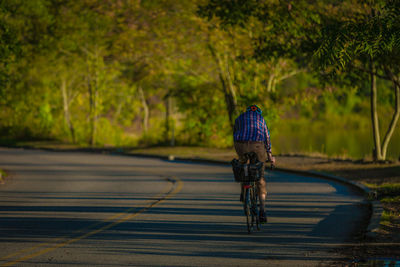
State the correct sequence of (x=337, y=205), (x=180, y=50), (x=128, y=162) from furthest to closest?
1. (x=180, y=50)
2. (x=128, y=162)
3. (x=337, y=205)

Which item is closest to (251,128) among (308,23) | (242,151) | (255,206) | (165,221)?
(242,151)

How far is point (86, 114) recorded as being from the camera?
5041 cm

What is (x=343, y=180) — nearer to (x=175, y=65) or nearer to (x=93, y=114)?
(x=175, y=65)

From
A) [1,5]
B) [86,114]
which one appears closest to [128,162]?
[1,5]

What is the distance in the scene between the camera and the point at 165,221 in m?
12.2

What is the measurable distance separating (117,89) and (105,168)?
2601 cm

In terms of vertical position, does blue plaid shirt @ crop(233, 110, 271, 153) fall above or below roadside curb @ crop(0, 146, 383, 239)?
above

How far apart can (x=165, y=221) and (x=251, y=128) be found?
247 cm

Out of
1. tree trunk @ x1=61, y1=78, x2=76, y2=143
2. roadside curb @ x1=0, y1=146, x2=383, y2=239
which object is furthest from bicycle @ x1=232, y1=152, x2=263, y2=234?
tree trunk @ x1=61, y1=78, x2=76, y2=143

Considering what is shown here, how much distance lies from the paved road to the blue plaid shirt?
1489mm

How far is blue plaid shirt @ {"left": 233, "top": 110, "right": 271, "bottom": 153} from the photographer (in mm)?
10938

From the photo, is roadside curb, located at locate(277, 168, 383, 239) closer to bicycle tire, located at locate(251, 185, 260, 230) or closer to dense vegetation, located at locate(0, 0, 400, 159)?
bicycle tire, located at locate(251, 185, 260, 230)

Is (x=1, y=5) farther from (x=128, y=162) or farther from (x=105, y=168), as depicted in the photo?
(x=128, y=162)

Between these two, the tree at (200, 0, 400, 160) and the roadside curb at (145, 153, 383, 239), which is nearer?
the roadside curb at (145, 153, 383, 239)
